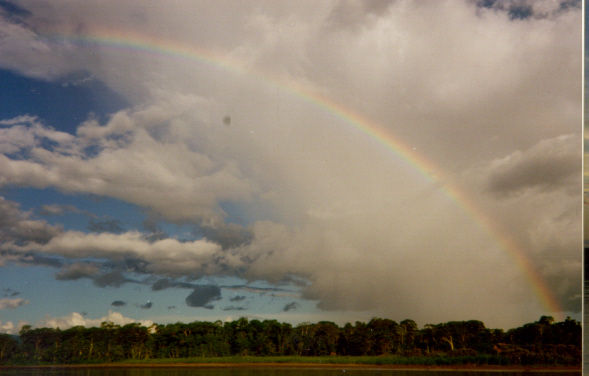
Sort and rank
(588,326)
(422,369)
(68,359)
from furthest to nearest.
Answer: (422,369)
(68,359)
(588,326)

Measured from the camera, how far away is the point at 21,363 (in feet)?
68.3

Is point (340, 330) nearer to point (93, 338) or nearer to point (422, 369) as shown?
point (422, 369)

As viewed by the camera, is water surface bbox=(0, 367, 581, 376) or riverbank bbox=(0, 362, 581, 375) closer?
water surface bbox=(0, 367, 581, 376)

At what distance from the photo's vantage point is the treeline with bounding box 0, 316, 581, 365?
21.3m

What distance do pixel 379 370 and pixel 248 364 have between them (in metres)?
5.24

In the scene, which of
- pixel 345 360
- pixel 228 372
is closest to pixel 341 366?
pixel 345 360

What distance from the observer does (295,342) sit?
71.3 feet

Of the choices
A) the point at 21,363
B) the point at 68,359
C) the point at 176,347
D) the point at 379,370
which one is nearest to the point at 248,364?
the point at 176,347

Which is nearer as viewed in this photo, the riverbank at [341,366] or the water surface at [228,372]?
the water surface at [228,372]

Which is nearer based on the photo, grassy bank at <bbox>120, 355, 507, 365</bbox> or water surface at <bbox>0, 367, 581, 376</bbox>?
water surface at <bbox>0, 367, 581, 376</bbox>

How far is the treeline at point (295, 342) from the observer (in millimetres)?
21312

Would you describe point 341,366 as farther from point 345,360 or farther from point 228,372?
point 228,372

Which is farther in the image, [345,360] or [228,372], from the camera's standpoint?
[345,360]

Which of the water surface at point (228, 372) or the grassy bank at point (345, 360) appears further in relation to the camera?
the grassy bank at point (345, 360)
